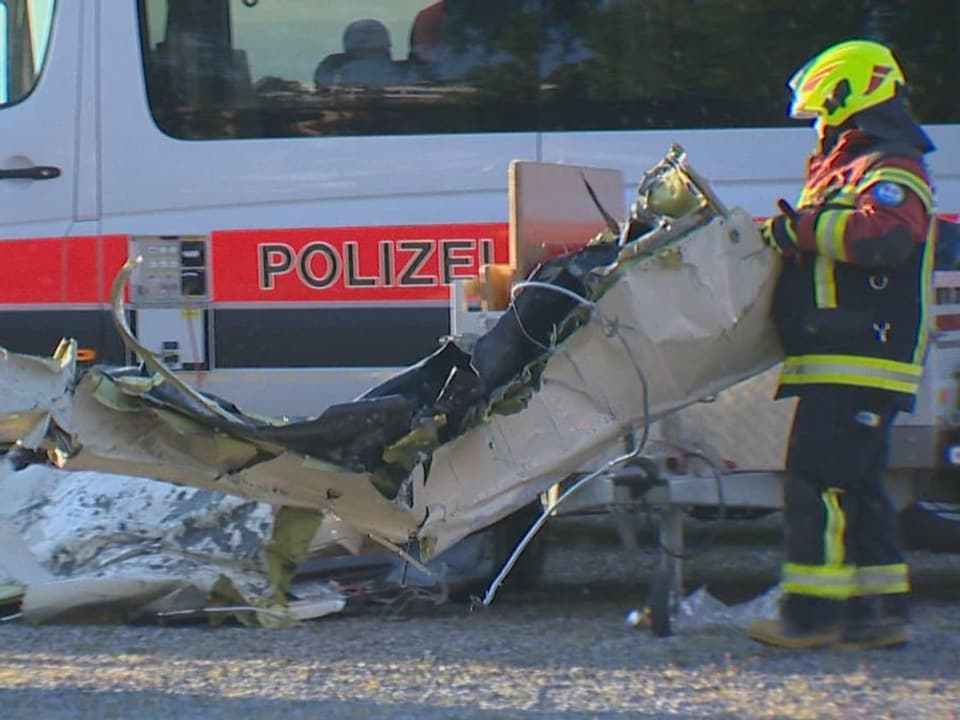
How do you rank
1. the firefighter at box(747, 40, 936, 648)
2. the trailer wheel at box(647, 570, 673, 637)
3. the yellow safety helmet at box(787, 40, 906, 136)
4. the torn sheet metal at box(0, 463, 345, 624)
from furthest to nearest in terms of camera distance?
the torn sheet metal at box(0, 463, 345, 624), the trailer wheel at box(647, 570, 673, 637), the yellow safety helmet at box(787, 40, 906, 136), the firefighter at box(747, 40, 936, 648)

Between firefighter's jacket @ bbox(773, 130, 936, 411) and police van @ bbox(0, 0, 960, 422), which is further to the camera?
police van @ bbox(0, 0, 960, 422)

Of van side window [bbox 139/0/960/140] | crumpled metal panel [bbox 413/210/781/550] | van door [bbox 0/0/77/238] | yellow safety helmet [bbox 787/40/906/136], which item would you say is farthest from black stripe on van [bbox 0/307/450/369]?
yellow safety helmet [bbox 787/40/906/136]

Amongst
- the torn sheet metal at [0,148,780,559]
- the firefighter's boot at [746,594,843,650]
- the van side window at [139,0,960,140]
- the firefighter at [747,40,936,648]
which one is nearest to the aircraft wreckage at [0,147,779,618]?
the torn sheet metal at [0,148,780,559]

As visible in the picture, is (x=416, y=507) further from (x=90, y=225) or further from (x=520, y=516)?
(x=90, y=225)

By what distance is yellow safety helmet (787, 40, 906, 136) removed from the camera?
446 centimetres

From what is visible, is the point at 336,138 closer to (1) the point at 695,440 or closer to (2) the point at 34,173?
(2) the point at 34,173

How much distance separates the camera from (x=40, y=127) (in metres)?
5.61

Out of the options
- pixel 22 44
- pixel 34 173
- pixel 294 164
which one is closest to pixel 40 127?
pixel 34 173

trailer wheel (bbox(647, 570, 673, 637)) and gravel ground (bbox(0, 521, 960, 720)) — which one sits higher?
trailer wheel (bbox(647, 570, 673, 637))

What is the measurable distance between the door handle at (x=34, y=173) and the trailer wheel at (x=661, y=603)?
2.43m

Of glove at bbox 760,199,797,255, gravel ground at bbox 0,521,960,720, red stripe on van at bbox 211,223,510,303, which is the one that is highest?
glove at bbox 760,199,797,255

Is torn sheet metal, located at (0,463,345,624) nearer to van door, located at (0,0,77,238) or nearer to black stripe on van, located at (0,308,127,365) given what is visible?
black stripe on van, located at (0,308,127,365)

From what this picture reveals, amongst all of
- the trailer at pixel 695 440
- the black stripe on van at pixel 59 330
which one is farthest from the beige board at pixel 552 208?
the black stripe on van at pixel 59 330

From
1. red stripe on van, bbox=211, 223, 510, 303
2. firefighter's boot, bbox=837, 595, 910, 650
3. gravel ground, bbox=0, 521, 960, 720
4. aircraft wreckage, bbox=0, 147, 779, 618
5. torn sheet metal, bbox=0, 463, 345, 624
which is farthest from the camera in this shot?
red stripe on van, bbox=211, 223, 510, 303
